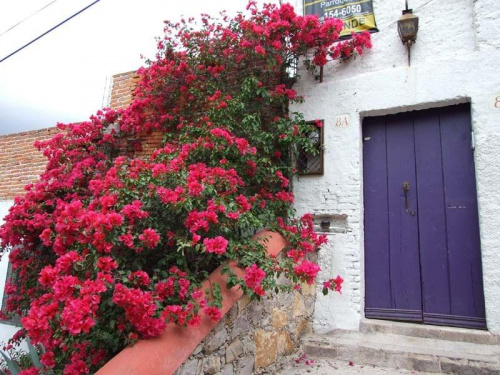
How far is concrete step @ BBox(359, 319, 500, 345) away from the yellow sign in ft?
10.4

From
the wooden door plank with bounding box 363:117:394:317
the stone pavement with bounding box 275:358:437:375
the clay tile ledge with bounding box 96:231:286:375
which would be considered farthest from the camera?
the wooden door plank with bounding box 363:117:394:317

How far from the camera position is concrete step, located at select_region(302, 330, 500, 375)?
2688 millimetres

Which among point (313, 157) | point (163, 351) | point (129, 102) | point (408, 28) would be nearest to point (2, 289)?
point (129, 102)

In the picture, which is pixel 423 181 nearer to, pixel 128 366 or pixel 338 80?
pixel 338 80

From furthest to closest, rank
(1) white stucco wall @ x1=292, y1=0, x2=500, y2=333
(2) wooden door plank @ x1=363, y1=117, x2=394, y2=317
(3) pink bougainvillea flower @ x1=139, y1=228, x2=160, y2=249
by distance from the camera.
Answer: (2) wooden door plank @ x1=363, y1=117, x2=394, y2=317 < (1) white stucco wall @ x1=292, y1=0, x2=500, y2=333 < (3) pink bougainvillea flower @ x1=139, y1=228, x2=160, y2=249

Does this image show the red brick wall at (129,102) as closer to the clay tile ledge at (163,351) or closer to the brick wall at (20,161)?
the brick wall at (20,161)

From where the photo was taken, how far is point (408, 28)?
369 cm

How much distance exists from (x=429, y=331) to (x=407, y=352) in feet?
1.44

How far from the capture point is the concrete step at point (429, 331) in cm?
301

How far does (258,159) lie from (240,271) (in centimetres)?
156

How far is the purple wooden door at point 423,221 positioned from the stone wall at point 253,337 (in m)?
0.84

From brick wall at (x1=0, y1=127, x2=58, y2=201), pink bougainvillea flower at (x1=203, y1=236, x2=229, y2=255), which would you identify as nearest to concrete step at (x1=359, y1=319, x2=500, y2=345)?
pink bougainvillea flower at (x1=203, y1=236, x2=229, y2=255)

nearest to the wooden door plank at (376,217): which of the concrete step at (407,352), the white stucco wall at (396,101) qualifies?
the white stucco wall at (396,101)

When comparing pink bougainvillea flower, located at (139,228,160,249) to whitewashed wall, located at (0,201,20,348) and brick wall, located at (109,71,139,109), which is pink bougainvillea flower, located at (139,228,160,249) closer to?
brick wall, located at (109,71,139,109)
